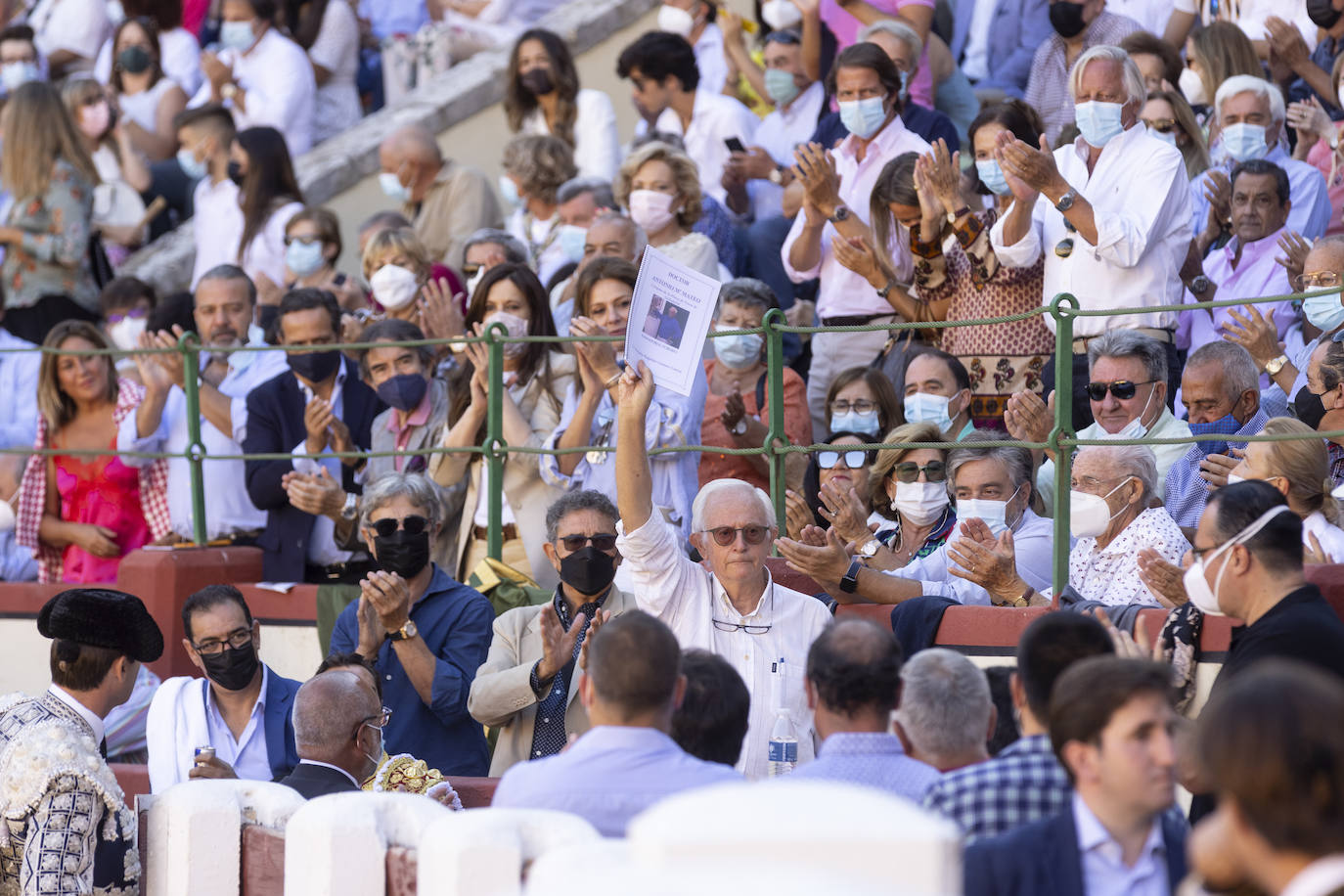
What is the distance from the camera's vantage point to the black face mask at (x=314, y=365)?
9.71 meters

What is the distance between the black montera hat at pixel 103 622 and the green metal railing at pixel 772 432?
1.80 metres

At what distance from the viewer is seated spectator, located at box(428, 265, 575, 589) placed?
8938mm

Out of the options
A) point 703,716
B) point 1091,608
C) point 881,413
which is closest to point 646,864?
point 703,716

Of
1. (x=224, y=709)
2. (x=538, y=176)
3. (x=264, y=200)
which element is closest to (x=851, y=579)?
(x=224, y=709)

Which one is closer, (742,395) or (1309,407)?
(1309,407)

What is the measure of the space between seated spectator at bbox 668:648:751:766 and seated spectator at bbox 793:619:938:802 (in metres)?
0.26

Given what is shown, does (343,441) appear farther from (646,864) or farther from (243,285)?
(646,864)

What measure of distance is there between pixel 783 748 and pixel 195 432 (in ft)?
12.9

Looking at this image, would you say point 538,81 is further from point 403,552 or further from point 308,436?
point 403,552

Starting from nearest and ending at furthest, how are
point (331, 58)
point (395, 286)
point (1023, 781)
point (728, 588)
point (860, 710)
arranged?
point (1023, 781), point (860, 710), point (728, 588), point (395, 286), point (331, 58)

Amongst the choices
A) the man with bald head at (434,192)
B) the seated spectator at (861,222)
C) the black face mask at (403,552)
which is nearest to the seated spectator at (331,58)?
the man with bald head at (434,192)

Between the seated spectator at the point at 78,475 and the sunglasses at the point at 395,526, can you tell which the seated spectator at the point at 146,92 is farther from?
the sunglasses at the point at 395,526

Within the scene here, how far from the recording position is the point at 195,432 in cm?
957

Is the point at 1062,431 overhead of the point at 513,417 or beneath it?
beneath
